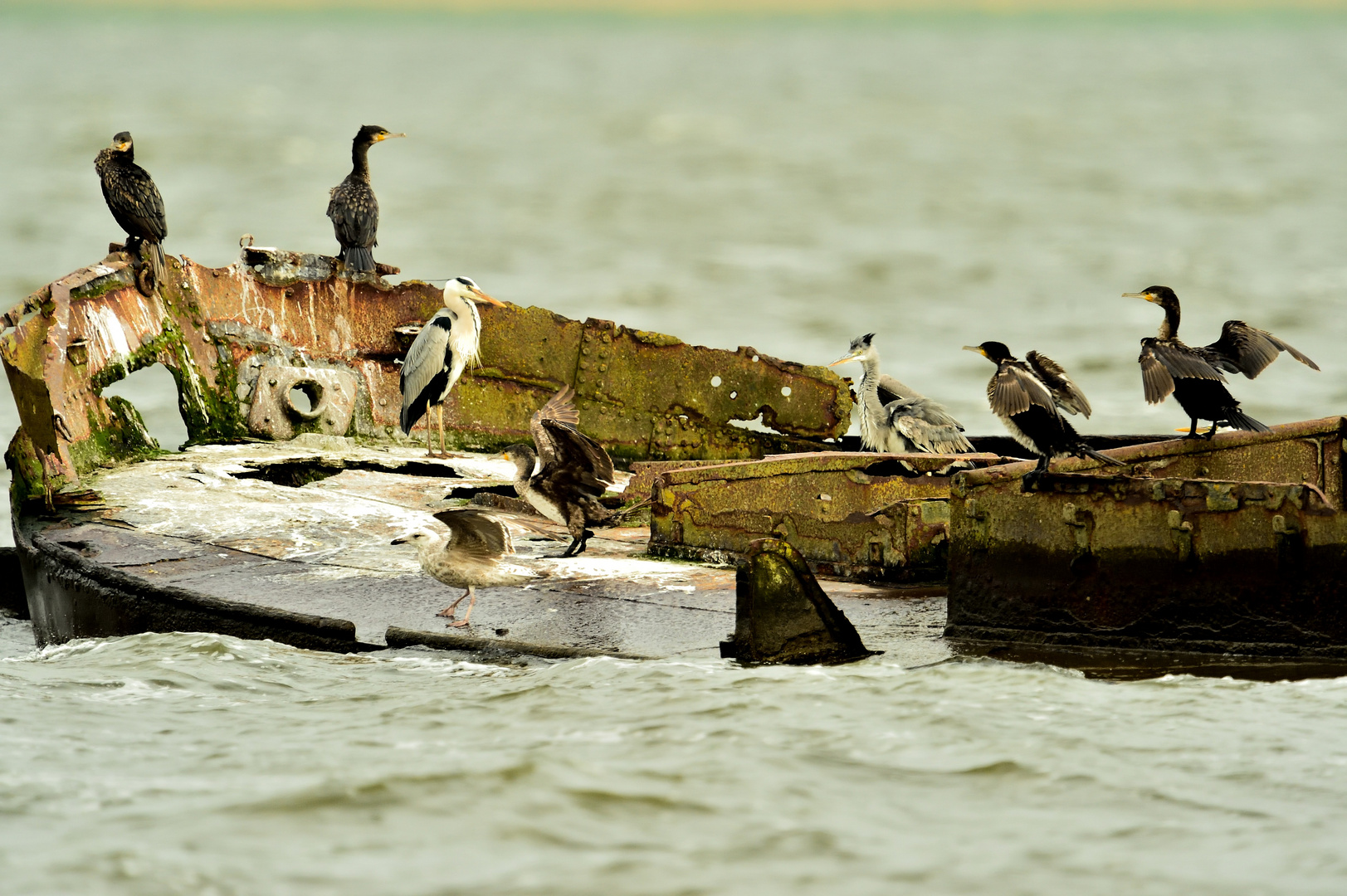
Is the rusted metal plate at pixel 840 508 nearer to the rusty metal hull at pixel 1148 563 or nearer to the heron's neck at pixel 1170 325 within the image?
the rusty metal hull at pixel 1148 563

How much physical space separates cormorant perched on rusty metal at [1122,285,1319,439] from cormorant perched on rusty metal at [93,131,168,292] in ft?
23.9

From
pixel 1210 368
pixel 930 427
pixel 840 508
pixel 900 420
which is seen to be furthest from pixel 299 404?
pixel 1210 368

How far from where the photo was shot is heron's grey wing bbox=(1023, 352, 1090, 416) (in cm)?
712

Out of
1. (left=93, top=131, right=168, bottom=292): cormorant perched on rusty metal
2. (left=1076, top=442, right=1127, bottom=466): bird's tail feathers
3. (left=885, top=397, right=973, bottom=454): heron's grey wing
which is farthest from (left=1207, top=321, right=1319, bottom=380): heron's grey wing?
(left=93, top=131, right=168, bottom=292): cormorant perched on rusty metal

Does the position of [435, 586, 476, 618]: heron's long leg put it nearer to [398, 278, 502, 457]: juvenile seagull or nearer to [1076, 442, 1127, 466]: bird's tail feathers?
[1076, 442, 1127, 466]: bird's tail feathers

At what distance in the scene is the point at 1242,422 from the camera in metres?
7.21

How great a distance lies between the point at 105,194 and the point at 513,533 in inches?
183

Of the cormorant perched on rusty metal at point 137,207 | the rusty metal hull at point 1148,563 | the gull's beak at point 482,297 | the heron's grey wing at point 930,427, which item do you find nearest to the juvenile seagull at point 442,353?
the gull's beak at point 482,297

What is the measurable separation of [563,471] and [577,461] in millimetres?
97

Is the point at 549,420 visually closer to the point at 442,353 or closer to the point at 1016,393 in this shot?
the point at 1016,393

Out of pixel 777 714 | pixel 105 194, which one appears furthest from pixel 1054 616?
pixel 105 194

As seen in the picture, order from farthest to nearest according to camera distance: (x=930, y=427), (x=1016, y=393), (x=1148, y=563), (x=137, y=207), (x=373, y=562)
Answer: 1. (x=137, y=207)
2. (x=930, y=427)
3. (x=373, y=562)
4. (x=1016, y=393)
5. (x=1148, y=563)

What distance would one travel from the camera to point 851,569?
7953mm

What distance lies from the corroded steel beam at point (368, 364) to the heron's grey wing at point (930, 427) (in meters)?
1.24
